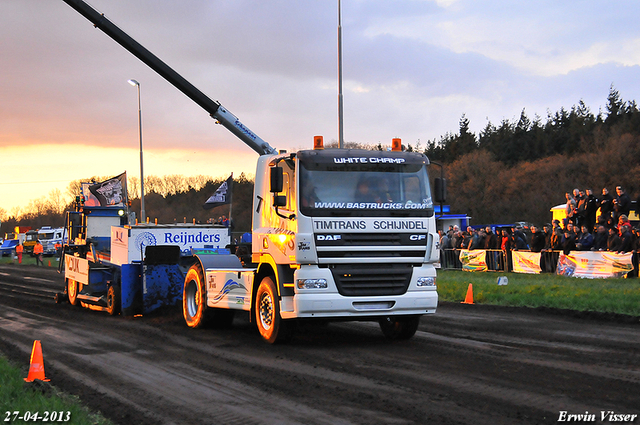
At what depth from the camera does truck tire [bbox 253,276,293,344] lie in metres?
10.8

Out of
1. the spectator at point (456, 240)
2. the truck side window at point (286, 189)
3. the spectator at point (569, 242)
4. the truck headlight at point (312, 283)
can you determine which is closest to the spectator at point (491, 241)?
the spectator at point (456, 240)

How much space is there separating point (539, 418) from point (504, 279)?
546 inches

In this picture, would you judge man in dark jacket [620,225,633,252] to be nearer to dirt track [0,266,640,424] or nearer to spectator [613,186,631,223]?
spectator [613,186,631,223]

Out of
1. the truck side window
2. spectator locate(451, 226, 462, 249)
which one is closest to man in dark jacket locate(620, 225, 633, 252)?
spectator locate(451, 226, 462, 249)

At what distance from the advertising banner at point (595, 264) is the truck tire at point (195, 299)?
12588mm

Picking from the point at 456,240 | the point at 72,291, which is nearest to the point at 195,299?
the point at 72,291

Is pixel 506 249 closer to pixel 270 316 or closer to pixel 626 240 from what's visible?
pixel 626 240

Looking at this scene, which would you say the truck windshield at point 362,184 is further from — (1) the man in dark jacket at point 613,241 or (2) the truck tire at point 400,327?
(1) the man in dark jacket at point 613,241

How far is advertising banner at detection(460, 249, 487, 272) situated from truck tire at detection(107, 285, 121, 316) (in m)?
14.6

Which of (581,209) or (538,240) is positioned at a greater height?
(581,209)

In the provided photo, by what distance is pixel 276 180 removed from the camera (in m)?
10.4

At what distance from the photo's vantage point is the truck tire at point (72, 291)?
18.5 m

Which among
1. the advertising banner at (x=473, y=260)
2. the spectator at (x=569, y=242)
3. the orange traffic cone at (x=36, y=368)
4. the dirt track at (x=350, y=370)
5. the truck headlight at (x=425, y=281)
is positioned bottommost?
the dirt track at (x=350, y=370)

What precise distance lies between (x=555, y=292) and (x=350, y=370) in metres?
10.0
